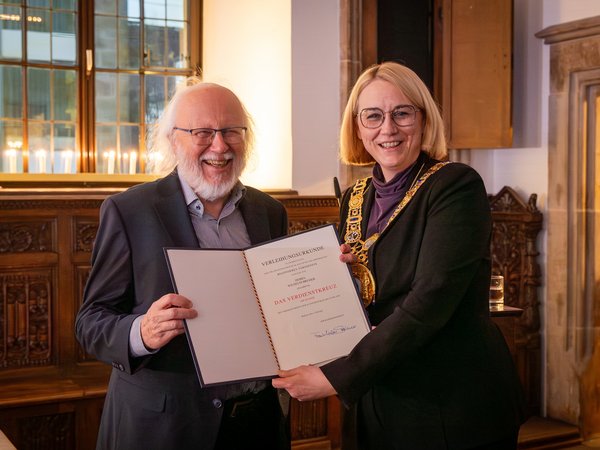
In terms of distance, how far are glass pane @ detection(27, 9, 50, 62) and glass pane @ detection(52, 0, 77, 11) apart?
9cm

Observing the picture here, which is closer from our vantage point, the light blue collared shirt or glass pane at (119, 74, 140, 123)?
the light blue collared shirt

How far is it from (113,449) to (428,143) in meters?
1.17

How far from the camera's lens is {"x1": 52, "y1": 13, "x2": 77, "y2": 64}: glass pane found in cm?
596

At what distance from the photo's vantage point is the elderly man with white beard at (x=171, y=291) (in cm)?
204

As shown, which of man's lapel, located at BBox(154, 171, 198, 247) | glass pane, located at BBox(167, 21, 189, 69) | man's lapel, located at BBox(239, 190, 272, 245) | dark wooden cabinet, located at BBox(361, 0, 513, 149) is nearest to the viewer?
man's lapel, located at BBox(154, 171, 198, 247)

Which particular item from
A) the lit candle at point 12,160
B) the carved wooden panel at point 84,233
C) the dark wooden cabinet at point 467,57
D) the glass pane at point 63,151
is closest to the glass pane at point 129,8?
the glass pane at point 63,151

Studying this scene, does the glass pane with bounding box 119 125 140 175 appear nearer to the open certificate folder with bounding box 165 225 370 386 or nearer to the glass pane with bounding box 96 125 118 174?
the glass pane with bounding box 96 125 118 174

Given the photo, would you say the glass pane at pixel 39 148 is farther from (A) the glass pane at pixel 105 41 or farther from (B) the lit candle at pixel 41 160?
(A) the glass pane at pixel 105 41

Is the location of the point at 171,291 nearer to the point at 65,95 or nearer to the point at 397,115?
the point at 397,115

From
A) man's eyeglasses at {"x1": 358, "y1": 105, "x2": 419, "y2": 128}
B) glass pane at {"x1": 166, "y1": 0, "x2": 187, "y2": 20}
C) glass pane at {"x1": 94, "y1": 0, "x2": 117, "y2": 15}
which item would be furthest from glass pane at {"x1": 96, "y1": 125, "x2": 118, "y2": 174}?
man's eyeglasses at {"x1": 358, "y1": 105, "x2": 419, "y2": 128}

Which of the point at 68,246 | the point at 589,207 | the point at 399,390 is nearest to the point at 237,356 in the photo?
the point at 399,390

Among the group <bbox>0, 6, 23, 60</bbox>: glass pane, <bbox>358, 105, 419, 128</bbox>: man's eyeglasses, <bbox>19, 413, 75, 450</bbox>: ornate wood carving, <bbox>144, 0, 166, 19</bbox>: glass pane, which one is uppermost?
<bbox>144, 0, 166, 19</bbox>: glass pane

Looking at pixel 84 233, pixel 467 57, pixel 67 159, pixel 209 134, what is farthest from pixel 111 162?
pixel 209 134

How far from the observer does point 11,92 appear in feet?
19.1
